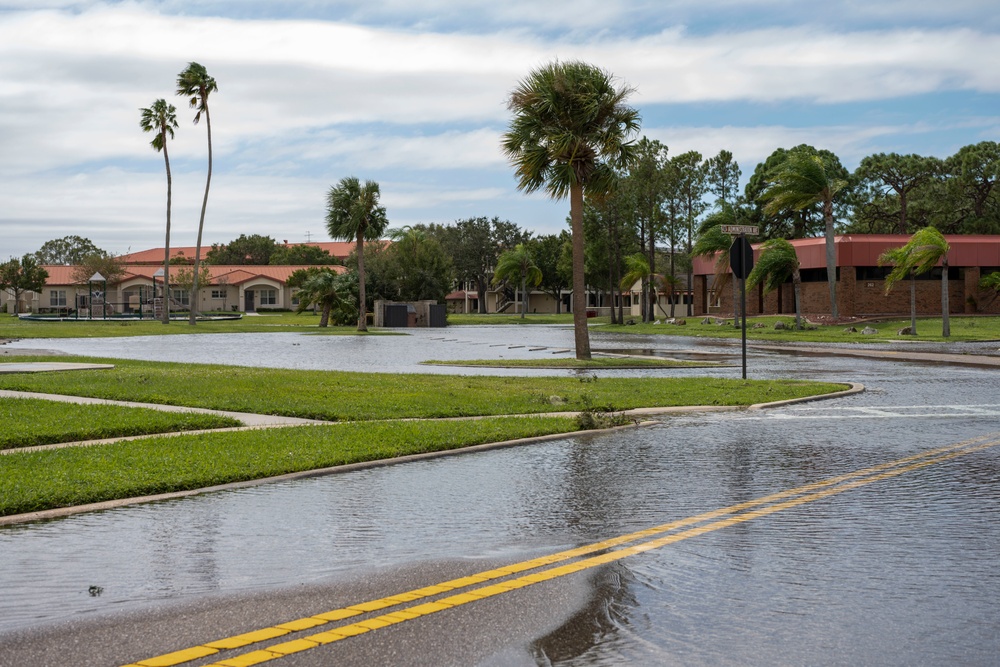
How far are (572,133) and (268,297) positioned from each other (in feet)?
317

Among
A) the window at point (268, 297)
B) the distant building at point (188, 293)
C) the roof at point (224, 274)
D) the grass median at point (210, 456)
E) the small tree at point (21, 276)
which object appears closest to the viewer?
the grass median at point (210, 456)

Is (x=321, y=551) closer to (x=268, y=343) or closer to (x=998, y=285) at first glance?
(x=268, y=343)

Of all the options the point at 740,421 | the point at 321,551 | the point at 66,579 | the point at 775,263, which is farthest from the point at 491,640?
the point at 775,263

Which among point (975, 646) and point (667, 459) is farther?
point (667, 459)

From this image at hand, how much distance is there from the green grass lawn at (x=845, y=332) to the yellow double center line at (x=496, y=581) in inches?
1454

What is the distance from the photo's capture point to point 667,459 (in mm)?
11602

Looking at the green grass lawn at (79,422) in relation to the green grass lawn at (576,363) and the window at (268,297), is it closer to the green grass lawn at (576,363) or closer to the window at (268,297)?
the green grass lawn at (576,363)

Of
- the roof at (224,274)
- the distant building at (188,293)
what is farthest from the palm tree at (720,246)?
the distant building at (188,293)

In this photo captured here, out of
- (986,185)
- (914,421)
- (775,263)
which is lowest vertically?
(914,421)

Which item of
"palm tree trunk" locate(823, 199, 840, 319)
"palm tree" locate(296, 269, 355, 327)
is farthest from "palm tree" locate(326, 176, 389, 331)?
"palm tree trunk" locate(823, 199, 840, 319)

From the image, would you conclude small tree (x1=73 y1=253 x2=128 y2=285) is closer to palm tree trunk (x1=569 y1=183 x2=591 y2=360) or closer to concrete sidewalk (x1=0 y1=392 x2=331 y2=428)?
palm tree trunk (x1=569 y1=183 x2=591 y2=360)

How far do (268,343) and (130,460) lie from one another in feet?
114

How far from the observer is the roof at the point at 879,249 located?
202 feet

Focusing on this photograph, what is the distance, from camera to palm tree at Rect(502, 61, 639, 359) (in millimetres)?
28125
